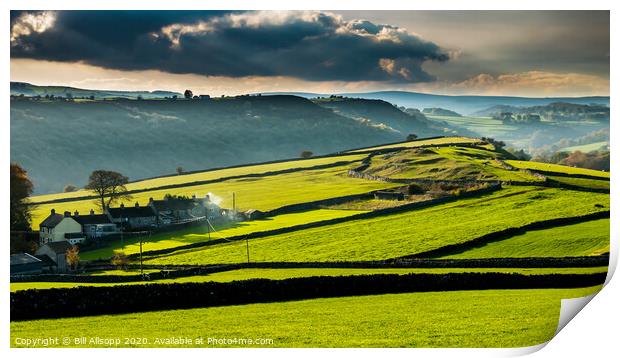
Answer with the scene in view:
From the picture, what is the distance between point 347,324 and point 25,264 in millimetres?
11550

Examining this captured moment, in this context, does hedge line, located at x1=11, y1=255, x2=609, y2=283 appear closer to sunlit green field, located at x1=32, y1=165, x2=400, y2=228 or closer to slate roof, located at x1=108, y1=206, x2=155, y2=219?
sunlit green field, located at x1=32, y1=165, x2=400, y2=228

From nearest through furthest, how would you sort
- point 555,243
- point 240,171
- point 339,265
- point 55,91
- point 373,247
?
1. point 339,265
2. point 555,243
3. point 373,247
4. point 55,91
5. point 240,171

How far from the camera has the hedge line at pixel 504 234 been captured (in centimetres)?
2605

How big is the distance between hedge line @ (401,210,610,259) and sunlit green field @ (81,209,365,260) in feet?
22.3

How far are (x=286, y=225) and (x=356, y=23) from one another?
11.6 m

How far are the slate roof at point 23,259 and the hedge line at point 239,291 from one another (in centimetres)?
548

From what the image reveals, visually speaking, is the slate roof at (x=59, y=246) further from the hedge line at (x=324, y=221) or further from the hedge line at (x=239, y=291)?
the hedge line at (x=239, y=291)

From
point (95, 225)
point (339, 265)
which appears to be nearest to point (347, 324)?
point (339, 265)

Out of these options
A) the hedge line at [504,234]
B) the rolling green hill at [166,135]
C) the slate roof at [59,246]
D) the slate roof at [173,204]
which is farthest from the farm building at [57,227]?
the hedge line at [504,234]

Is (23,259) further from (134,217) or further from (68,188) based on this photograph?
(68,188)

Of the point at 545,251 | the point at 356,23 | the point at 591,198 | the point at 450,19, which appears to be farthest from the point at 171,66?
the point at 591,198

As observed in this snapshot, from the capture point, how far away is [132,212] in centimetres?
3550

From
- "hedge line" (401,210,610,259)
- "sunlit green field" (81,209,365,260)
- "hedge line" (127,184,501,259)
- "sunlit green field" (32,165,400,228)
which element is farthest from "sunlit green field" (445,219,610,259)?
"sunlit green field" (32,165,400,228)

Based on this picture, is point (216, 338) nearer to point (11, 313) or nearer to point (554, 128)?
point (11, 313)
